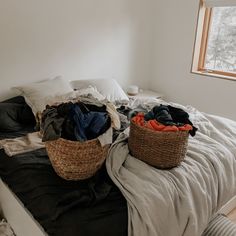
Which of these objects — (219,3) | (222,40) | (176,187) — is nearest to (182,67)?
(222,40)

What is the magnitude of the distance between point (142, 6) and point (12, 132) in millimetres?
2320

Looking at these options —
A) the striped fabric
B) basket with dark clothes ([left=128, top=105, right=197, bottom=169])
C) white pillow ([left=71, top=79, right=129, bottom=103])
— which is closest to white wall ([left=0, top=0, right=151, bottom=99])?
white pillow ([left=71, top=79, right=129, bottom=103])

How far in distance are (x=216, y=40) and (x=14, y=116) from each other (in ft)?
8.22

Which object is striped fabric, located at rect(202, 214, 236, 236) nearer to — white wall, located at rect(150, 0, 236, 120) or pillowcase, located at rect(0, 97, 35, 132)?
pillowcase, located at rect(0, 97, 35, 132)

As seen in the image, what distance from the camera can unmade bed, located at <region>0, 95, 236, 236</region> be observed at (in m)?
1.13

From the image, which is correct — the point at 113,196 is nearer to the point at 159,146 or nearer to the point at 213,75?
the point at 159,146

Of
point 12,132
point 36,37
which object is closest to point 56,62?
point 36,37

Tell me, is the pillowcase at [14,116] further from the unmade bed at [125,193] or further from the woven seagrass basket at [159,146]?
the woven seagrass basket at [159,146]

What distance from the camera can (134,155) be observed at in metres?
1.48

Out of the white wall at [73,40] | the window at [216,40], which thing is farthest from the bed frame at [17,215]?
the window at [216,40]

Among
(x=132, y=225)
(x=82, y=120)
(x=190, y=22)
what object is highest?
(x=190, y=22)

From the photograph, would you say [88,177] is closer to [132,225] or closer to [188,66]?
[132,225]

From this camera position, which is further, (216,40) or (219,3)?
(216,40)

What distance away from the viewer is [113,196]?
1251mm
